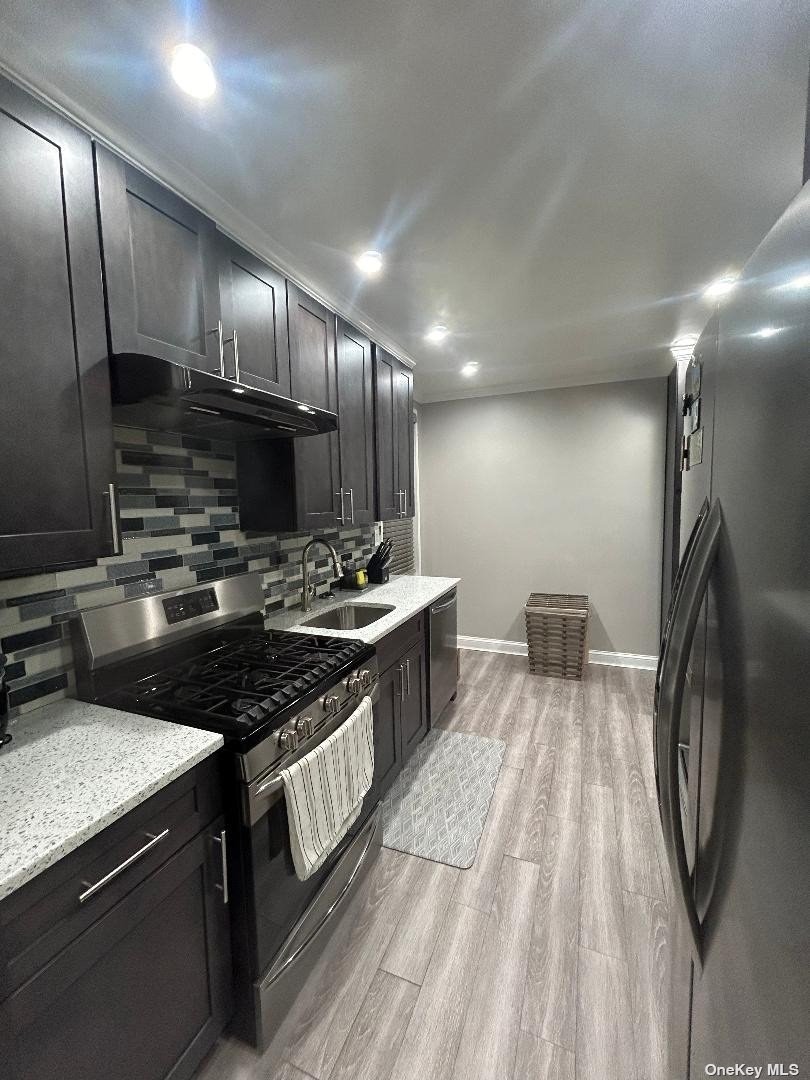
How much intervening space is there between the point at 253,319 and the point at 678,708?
184cm

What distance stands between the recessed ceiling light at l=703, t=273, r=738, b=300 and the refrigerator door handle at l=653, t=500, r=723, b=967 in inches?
82.5

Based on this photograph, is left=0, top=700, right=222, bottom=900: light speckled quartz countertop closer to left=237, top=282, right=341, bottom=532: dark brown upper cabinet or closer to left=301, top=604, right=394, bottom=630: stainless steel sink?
left=237, top=282, right=341, bottom=532: dark brown upper cabinet

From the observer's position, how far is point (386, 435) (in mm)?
2834

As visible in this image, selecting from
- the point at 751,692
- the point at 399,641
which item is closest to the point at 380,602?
the point at 399,641

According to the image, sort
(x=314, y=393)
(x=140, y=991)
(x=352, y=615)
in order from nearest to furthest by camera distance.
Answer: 1. (x=140, y=991)
2. (x=314, y=393)
3. (x=352, y=615)

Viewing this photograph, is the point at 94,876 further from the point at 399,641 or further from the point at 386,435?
the point at 386,435

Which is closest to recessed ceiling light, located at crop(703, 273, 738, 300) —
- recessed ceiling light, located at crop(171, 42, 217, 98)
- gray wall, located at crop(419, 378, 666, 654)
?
gray wall, located at crop(419, 378, 666, 654)

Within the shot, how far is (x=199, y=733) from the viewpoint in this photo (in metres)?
1.11

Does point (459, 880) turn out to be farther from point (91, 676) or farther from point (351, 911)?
point (91, 676)

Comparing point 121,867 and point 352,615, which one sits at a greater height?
point 352,615

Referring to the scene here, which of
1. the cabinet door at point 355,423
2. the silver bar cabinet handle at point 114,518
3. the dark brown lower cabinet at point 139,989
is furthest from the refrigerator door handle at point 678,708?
the cabinet door at point 355,423

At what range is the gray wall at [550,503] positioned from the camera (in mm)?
3615

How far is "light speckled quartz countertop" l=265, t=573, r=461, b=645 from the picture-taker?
1.97 meters

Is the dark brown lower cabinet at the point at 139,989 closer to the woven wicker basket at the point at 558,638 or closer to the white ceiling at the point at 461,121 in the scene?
the white ceiling at the point at 461,121
